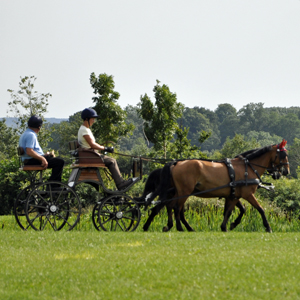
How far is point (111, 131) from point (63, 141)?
4834cm

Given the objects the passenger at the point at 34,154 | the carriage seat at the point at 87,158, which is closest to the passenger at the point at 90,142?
the carriage seat at the point at 87,158

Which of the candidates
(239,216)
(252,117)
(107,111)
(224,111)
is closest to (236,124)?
(252,117)

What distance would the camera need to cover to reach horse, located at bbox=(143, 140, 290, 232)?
11.4 m

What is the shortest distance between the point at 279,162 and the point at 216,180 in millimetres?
1601

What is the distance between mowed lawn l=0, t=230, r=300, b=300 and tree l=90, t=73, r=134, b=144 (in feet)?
56.0

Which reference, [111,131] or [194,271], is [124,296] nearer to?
[194,271]

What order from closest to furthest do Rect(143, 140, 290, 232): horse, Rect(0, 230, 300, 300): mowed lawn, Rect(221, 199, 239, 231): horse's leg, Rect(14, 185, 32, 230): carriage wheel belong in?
Rect(0, 230, 300, 300): mowed lawn, Rect(14, 185, 32, 230): carriage wheel, Rect(143, 140, 290, 232): horse, Rect(221, 199, 239, 231): horse's leg

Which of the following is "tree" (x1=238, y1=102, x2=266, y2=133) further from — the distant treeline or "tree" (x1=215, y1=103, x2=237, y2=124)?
"tree" (x1=215, y1=103, x2=237, y2=124)

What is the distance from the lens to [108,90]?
2706 centimetres

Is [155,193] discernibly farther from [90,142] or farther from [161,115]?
[161,115]

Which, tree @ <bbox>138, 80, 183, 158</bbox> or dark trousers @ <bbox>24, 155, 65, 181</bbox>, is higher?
tree @ <bbox>138, 80, 183, 158</bbox>

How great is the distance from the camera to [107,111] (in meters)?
26.8

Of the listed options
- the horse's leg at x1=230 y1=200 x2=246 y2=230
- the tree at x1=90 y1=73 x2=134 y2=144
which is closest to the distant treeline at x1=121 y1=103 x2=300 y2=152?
the tree at x1=90 y1=73 x2=134 y2=144

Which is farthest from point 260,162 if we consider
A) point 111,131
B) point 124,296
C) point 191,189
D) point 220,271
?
point 111,131
